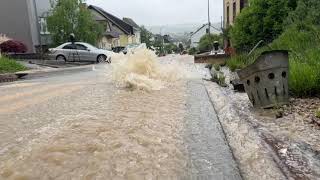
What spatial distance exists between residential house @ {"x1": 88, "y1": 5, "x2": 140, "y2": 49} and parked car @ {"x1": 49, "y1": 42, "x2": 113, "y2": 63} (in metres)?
22.1

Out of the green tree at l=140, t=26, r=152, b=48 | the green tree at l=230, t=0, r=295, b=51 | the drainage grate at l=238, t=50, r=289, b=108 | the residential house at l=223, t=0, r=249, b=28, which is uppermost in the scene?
the residential house at l=223, t=0, r=249, b=28

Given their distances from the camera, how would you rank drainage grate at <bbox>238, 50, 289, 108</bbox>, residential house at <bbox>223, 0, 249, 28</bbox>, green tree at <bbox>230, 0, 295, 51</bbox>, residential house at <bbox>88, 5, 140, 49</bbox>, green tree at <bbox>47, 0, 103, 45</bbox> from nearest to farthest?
drainage grate at <bbox>238, 50, 289, 108</bbox>, green tree at <bbox>230, 0, 295, 51</bbox>, green tree at <bbox>47, 0, 103, 45</bbox>, residential house at <bbox>223, 0, 249, 28</bbox>, residential house at <bbox>88, 5, 140, 49</bbox>

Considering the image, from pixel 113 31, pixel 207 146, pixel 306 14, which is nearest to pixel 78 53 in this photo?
pixel 306 14

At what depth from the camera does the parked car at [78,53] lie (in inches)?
1136

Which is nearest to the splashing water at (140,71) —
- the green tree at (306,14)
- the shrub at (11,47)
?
the green tree at (306,14)

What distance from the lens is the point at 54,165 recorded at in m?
5.06

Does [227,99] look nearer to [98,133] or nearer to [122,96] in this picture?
[122,96]

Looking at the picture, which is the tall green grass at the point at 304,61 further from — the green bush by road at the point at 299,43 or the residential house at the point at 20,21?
the residential house at the point at 20,21

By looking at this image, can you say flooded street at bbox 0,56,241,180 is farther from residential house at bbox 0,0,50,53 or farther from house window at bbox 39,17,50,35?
house window at bbox 39,17,50,35

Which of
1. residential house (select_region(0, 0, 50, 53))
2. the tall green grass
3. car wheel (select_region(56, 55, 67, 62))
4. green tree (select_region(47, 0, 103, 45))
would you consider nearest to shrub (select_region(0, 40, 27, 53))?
car wheel (select_region(56, 55, 67, 62))

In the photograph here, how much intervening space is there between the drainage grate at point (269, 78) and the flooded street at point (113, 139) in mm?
877

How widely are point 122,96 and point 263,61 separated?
12.2 ft

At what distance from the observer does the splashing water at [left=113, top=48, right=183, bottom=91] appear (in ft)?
38.9

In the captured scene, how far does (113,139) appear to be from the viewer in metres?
6.00
